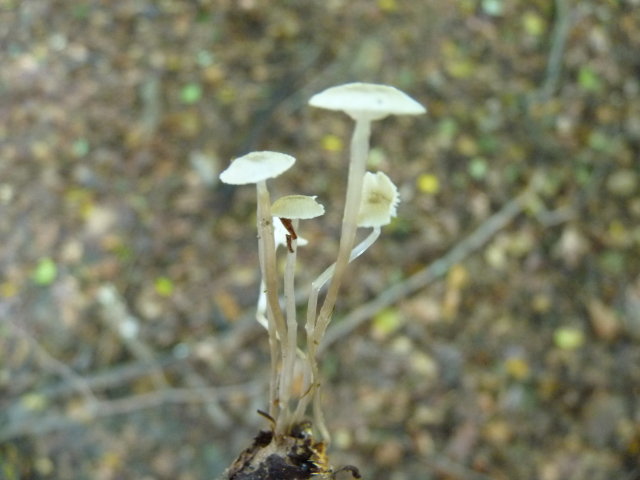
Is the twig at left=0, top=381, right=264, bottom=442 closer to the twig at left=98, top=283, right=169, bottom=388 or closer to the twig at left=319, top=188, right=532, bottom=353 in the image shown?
the twig at left=98, top=283, right=169, bottom=388

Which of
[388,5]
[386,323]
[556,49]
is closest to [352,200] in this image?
[386,323]

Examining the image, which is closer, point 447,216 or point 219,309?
point 219,309


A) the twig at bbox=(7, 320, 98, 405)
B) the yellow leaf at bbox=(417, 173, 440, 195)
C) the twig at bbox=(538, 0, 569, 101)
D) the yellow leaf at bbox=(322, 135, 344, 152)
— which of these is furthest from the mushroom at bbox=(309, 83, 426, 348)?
the twig at bbox=(538, 0, 569, 101)

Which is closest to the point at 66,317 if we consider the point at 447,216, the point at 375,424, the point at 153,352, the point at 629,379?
the point at 153,352

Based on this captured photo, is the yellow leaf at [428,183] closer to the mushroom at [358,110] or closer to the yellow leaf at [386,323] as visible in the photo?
the yellow leaf at [386,323]

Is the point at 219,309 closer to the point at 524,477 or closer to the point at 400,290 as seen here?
the point at 400,290

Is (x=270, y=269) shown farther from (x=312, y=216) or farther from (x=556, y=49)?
(x=556, y=49)
